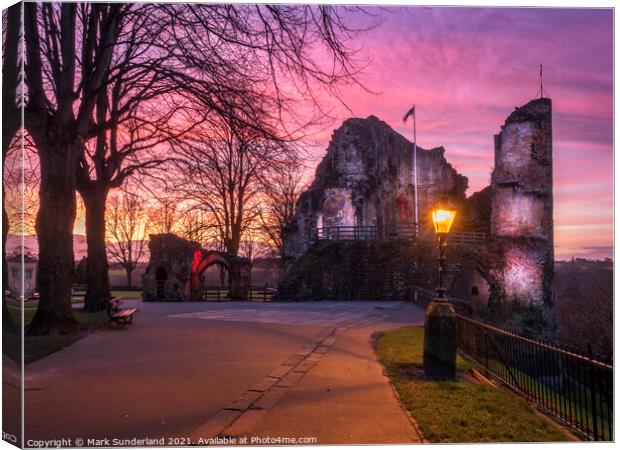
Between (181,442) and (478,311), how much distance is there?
78.2 feet

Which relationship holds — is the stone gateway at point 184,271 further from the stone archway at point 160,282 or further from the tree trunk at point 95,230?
the tree trunk at point 95,230

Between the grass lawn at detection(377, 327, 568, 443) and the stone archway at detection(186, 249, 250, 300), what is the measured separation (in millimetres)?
19195

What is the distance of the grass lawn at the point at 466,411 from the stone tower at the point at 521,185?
20.7 m

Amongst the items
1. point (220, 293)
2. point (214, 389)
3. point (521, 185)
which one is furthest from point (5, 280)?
point (521, 185)

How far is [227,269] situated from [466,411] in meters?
22.7

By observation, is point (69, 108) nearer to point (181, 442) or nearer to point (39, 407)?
point (39, 407)

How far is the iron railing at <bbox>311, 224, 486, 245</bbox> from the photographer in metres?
29.8

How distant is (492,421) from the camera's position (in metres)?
6.27

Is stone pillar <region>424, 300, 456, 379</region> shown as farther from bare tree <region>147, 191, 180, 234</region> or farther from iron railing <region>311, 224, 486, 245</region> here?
iron railing <region>311, 224, 486, 245</region>

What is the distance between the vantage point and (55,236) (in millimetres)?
11328

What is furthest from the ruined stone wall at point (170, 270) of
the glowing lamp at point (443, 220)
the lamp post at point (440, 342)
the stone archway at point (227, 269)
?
the lamp post at point (440, 342)

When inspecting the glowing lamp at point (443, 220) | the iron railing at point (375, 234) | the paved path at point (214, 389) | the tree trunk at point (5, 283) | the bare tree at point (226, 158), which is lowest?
the paved path at point (214, 389)

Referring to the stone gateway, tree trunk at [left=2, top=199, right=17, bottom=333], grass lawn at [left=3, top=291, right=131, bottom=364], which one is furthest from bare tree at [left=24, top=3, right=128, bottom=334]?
the stone gateway

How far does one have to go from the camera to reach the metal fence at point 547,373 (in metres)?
6.37
